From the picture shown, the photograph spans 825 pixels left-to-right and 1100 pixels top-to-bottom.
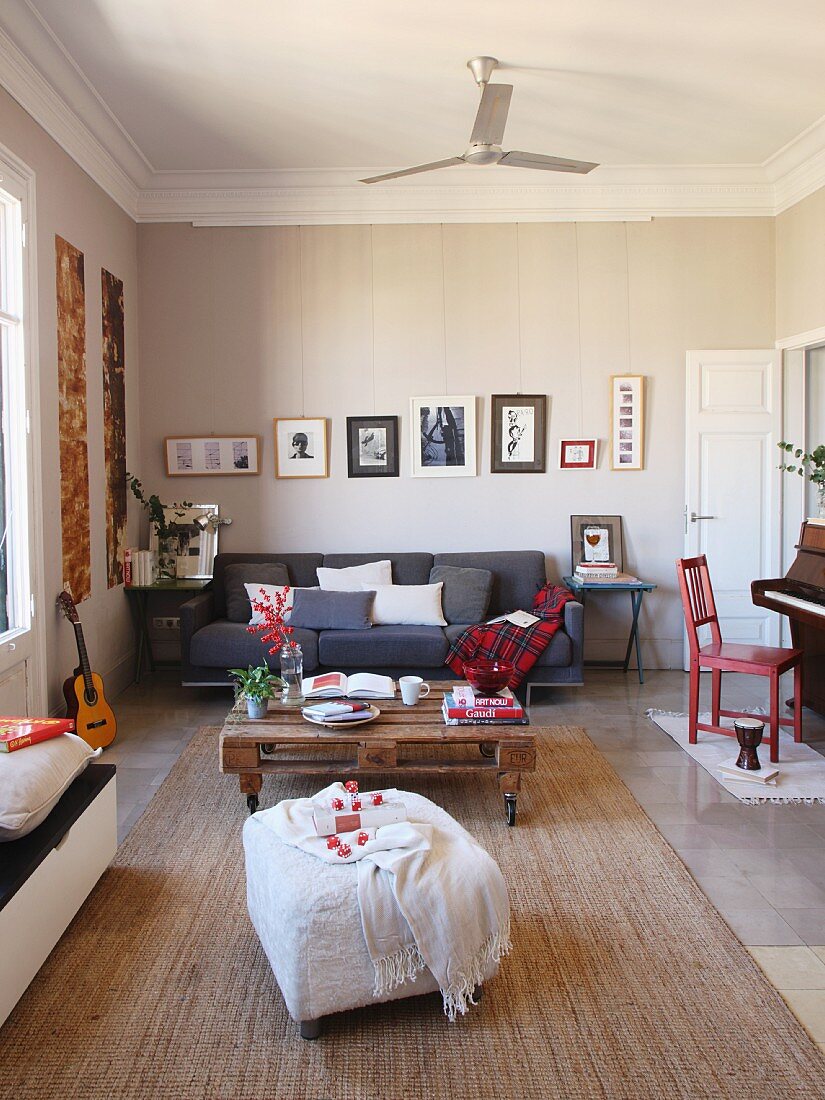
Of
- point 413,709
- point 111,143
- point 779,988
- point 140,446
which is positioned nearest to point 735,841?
point 779,988

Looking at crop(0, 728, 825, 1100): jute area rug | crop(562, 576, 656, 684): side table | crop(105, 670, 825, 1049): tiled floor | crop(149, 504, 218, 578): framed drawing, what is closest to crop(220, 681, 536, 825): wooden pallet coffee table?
crop(0, 728, 825, 1100): jute area rug

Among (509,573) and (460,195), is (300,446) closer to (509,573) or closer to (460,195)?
(509,573)

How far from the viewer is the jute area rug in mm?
1926

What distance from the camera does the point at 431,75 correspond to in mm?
4238

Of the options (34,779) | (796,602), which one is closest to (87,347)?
(34,779)

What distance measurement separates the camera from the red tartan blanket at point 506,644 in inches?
193

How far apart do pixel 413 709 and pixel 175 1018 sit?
1.71 meters

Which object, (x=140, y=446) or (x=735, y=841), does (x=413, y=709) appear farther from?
(x=140, y=446)

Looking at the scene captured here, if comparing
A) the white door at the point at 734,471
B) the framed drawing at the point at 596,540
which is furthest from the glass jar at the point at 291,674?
the white door at the point at 734,471

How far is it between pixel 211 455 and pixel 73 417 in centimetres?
135

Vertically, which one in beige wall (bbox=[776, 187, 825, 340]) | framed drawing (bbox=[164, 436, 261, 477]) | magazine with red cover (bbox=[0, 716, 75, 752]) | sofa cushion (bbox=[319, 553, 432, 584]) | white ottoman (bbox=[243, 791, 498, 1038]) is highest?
beige wall (bbox=[776, 187, 825, 340])

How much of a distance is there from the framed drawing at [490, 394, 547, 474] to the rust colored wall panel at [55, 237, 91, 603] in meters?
2.71

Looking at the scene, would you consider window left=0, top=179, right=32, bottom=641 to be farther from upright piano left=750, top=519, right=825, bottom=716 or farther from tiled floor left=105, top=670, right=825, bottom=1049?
upright piano left=750, top=519, right=825, bottom=716

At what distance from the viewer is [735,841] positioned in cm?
318
